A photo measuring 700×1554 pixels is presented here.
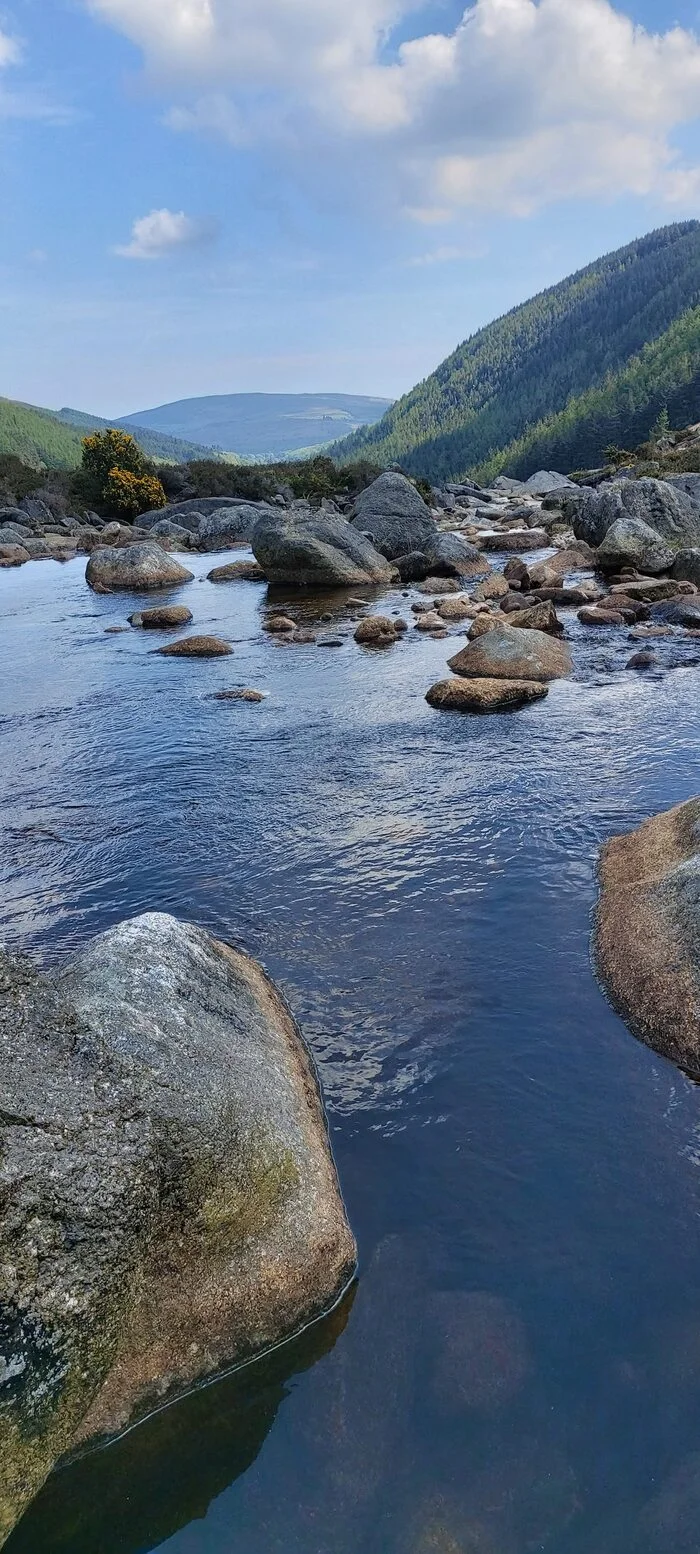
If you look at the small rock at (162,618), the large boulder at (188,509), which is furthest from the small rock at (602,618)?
the large boulder at (188,509)

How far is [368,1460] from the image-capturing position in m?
4.58

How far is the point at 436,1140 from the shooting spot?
6570 mm

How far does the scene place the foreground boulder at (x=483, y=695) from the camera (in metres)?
17.6

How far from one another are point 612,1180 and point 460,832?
602cm

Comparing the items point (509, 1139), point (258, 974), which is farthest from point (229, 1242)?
point (258, 974)

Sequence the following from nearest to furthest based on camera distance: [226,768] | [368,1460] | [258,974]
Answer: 1. [368,1460]
2. [258,974]
3. [226,768]

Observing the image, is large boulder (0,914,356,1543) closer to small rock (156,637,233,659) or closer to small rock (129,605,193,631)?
small rock (156,637,233,659)

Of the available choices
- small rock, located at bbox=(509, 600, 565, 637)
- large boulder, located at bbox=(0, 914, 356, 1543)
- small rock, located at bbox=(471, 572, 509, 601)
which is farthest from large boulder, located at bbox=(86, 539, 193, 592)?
large boulder, located at bbox=(0, 914, 356, 1543)

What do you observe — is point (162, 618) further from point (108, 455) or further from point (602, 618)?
point (108, 455)

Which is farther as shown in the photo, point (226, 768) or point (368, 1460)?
point (226, 768)

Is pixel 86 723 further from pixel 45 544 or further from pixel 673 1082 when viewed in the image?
pixel 45 544

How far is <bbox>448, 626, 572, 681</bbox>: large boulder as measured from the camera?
19188mm

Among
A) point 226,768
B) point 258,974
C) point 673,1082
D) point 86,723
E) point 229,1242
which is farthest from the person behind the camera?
point 86,723

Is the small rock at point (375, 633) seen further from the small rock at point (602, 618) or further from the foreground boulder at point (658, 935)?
the foreground boulder at point (658, 935)
